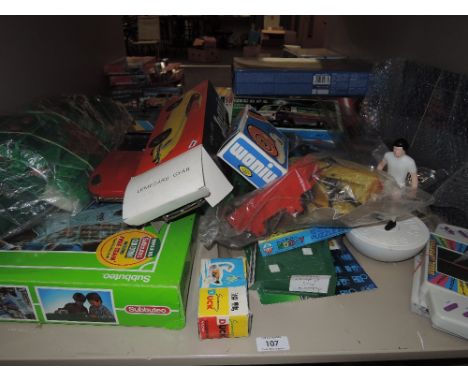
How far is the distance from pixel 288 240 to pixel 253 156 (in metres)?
0.19

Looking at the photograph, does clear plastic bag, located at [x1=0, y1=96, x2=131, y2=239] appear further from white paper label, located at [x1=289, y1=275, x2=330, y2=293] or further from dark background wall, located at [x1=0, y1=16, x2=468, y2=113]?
white paper label, located at [x1=289, y1=275, x2=330, y2=293]

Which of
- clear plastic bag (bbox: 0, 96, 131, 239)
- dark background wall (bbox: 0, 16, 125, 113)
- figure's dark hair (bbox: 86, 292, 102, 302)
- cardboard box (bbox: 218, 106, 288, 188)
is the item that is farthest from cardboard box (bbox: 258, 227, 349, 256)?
dark background wall (bbox: 0, 16, 125, 113)

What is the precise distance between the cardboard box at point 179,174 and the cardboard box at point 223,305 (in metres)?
0.14

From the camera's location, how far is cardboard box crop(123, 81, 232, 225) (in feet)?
1.73

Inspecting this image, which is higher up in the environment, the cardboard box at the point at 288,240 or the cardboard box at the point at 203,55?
the cardboard box at the point at 203,55

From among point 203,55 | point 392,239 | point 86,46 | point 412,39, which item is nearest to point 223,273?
point 392,239

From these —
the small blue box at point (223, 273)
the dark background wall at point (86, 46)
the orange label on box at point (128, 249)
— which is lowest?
the small blue box at point (223, 273)

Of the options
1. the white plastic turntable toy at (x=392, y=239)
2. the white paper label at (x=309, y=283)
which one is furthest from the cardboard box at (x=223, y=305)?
the white plastic turntable toy at (x=392, y=239)

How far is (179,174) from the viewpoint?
54cm

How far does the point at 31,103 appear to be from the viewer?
2.84ft

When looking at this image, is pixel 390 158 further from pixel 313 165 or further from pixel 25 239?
pixel 25 239

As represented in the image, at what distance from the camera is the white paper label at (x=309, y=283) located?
60 cm

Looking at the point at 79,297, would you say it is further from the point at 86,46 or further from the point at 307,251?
the point at 86,46

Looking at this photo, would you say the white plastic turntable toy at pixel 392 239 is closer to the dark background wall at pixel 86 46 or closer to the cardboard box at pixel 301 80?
the dark background wall at pixel 86 46
